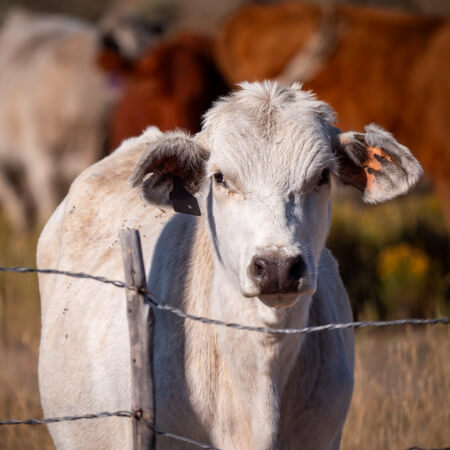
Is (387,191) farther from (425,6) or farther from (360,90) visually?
(425,6)

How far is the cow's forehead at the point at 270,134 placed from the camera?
2.90m

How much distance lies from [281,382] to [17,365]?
333cm

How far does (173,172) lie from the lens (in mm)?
3156

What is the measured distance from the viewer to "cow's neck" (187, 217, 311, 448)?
295 centimetres

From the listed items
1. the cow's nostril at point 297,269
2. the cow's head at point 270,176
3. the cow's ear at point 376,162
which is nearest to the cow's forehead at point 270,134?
the cow's head at point 270,176

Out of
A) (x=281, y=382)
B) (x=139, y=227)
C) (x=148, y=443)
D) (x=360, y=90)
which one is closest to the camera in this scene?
(x=148, y=443)

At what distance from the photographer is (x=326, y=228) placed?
3064 millimetres

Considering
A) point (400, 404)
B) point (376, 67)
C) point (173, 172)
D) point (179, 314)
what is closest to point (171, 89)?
point (376, 67)

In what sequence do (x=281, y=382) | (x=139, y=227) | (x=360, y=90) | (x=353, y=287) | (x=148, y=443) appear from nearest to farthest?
(x=148, y=443) → (x=281, y=382) → (x=139, y=227) → (x=353, y=287) → (x=360, y=90)

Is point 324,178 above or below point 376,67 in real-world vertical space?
below

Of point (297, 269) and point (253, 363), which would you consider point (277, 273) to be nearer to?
point (297, 269)

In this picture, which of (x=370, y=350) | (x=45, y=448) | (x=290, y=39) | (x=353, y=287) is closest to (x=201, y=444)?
(x=45, y=448)

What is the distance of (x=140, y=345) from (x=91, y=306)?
0.96 m

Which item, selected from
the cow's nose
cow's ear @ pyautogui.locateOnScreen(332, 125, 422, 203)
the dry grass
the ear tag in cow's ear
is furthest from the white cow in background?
the cow's nose
